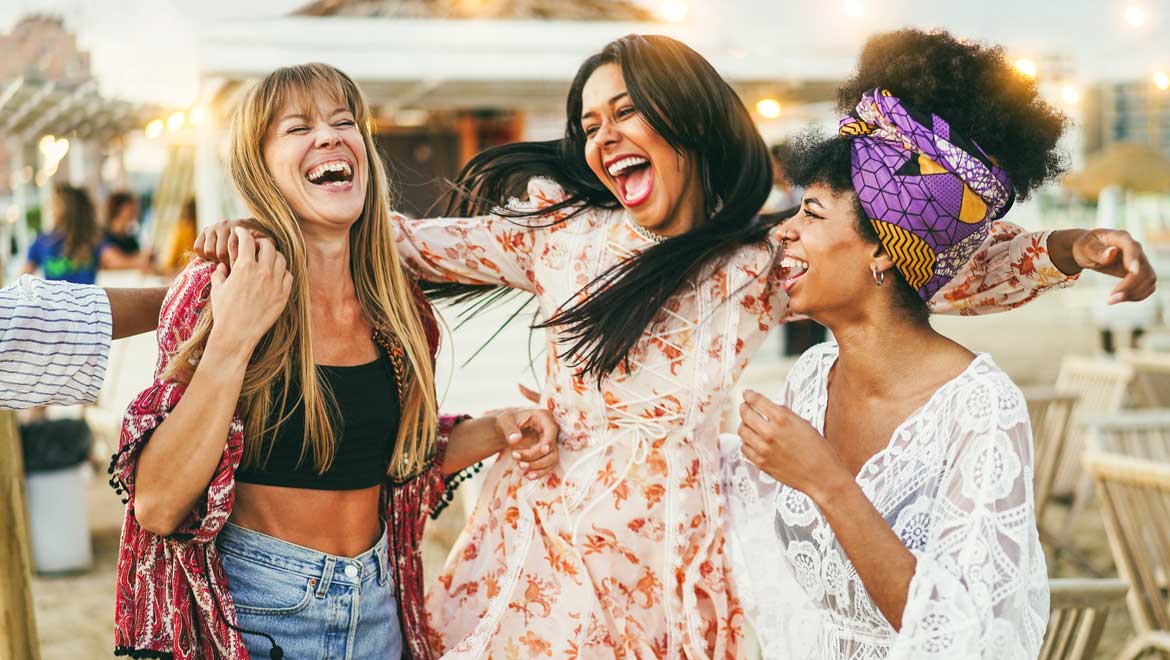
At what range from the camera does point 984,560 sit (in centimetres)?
158

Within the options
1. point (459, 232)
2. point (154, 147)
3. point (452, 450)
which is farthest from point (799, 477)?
point (154, 147)

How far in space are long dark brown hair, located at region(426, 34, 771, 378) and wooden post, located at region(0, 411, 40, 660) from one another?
97 cm

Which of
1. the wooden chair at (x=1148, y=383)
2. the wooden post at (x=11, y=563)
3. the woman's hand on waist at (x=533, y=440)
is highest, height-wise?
the woman's hand on waist at (x=533, y=440)

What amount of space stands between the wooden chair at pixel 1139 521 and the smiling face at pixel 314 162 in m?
2.22

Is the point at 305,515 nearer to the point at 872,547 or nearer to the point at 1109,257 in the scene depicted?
the point at 872,547

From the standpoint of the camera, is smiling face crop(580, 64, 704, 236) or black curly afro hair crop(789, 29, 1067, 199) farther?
smiling face crop(580, 64, 704, 236)

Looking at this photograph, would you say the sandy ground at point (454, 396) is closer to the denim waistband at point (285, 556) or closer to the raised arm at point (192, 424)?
the denim waistband at point (285, 556)

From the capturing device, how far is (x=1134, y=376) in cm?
552

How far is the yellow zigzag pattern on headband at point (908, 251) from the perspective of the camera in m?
1.81

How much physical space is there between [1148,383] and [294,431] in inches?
197

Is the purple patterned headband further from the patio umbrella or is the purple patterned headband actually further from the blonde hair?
the patio umbrella

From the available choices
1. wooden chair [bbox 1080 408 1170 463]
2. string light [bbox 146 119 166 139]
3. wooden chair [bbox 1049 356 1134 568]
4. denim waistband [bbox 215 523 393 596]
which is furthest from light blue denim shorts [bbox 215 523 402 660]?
string light [bbox 146 119 166 139]

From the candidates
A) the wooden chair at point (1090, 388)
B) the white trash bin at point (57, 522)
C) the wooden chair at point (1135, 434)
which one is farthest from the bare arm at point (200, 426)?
the wooden chair at point (1090, 388)

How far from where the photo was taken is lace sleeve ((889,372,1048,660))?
155 cm
